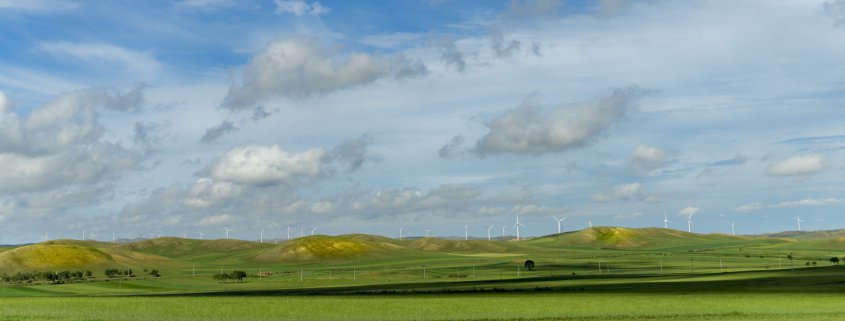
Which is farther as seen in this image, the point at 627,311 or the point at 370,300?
the point at 370,300

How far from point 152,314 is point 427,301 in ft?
100

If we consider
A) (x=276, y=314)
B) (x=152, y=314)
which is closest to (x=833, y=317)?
(x=276, y=314)

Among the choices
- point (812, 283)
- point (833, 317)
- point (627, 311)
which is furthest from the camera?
point (812, 283)

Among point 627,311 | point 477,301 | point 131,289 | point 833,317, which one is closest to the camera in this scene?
point 833,317

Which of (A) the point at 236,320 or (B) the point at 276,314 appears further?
(B) the point at 276,314

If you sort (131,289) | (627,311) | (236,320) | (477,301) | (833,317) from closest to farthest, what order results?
(833,317), (236,320), (627,311), (477,301), (131,289)

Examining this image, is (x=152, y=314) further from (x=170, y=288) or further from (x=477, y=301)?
(x=170, y=288)

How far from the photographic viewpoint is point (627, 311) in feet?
268

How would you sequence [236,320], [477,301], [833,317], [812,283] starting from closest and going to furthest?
1. [833,317]
2. [236,320]
3. [477,301]
4. [812,283]

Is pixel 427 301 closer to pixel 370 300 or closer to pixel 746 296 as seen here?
pixel 370 300

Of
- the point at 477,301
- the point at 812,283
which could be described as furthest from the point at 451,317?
the point at 812,283

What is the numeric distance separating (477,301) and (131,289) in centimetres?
8277

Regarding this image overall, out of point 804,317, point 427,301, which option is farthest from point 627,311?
point 427,301

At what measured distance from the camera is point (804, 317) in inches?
2795
